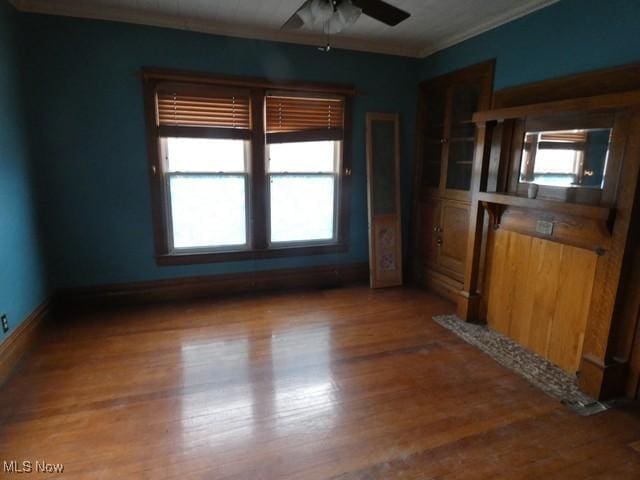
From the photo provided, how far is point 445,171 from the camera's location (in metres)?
3.80

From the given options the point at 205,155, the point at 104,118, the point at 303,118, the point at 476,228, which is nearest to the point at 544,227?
the point at 476,228

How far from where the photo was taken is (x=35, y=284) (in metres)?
2.97

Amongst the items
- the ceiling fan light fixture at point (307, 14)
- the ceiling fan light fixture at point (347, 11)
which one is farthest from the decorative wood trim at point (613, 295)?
the ceiling fan light fixture at point (307, 14)

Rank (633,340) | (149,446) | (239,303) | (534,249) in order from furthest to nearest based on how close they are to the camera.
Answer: (239,303) < (534,249) < (633,340) < (149,446)

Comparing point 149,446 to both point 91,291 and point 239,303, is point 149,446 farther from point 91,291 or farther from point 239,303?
point 91,291

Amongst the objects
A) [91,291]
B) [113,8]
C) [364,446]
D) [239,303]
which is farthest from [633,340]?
[113,8]

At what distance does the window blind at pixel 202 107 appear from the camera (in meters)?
3.31

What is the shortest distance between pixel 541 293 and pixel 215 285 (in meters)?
2.98

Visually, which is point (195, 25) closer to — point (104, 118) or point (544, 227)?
point (104, 118)

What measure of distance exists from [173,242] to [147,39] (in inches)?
72.5

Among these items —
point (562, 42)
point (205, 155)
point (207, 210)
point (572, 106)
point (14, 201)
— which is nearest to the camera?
point (572, 106)

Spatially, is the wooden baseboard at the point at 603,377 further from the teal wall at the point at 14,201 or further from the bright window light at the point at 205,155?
the teal wall at the point at 14,201

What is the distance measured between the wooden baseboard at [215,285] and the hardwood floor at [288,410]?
1.29ft

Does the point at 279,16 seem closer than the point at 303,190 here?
Yes
